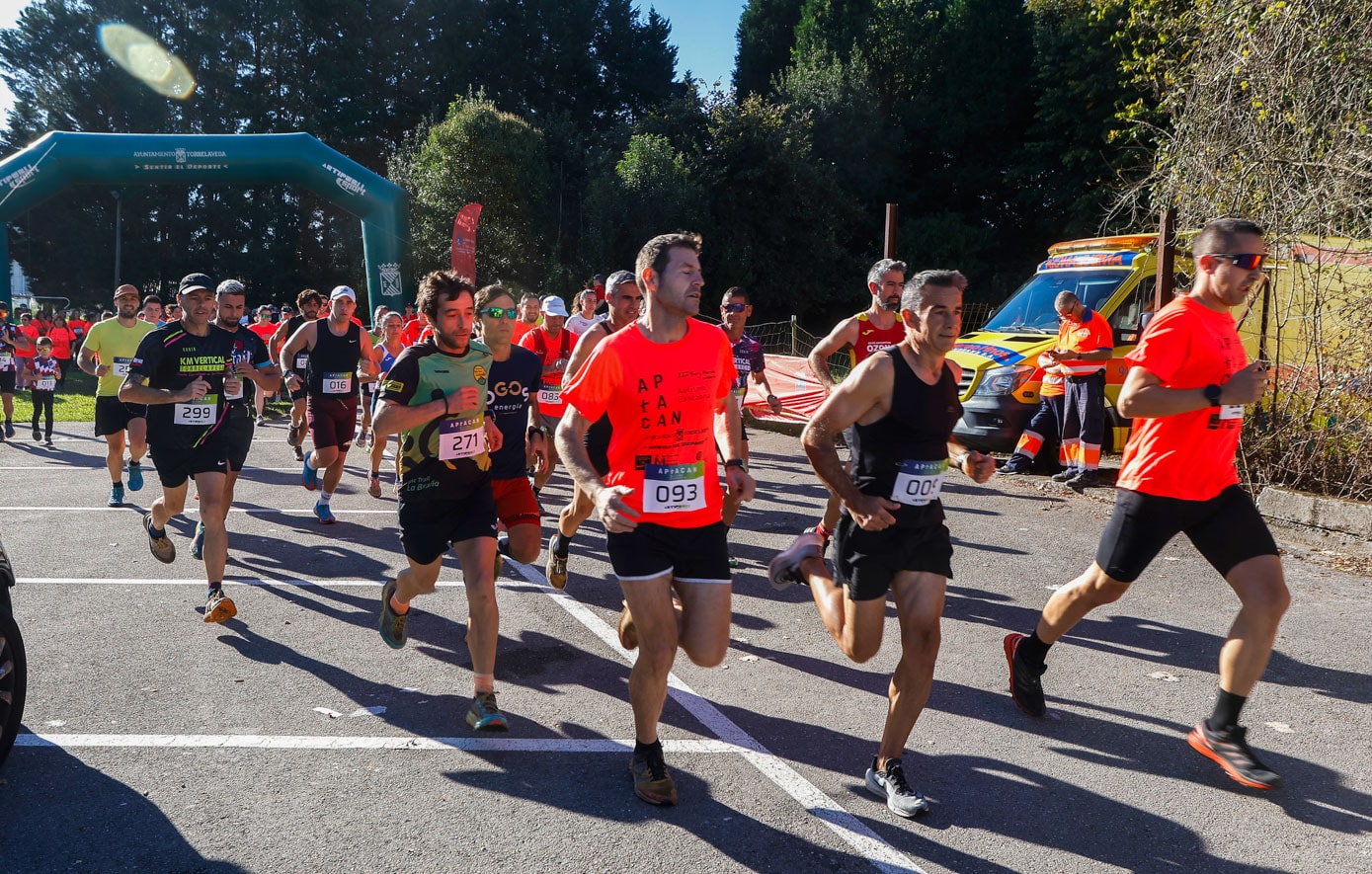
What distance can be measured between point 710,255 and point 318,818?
29938mm

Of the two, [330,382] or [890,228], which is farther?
[890,228]

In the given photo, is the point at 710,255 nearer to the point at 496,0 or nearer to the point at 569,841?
the point at 496,0

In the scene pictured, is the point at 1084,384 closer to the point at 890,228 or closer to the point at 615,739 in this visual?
the point at 890,228

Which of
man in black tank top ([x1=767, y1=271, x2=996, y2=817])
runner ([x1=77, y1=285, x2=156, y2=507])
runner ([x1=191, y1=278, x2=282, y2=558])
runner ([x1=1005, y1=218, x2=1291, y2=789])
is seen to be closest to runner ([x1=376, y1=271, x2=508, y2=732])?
man in black tank top ([x1=767, y1=271, x2=996, y2=817])

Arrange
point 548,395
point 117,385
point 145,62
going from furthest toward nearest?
point 145,62
point 117,385
point 548,395

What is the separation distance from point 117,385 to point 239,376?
181 inches

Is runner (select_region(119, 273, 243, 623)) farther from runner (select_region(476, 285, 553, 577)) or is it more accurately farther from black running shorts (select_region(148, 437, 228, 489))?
runner (select_region(476, 285, 553, 577))

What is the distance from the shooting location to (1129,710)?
4680 mm

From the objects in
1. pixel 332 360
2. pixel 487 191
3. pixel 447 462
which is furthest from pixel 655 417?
pixel 487 191

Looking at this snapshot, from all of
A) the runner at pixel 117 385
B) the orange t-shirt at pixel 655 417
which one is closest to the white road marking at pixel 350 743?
the orange t-shirt at pixel 655 417

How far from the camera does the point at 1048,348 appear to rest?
36.0ft

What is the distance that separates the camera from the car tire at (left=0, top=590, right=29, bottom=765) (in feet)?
12.8

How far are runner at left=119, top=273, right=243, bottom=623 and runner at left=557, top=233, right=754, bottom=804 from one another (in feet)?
10.8

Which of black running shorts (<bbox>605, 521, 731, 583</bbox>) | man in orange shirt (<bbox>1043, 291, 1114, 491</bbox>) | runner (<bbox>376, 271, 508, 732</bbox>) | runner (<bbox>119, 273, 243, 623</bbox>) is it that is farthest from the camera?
man in orange shirt (<bbox>1043, 291, 1114, 491</bbox>)
